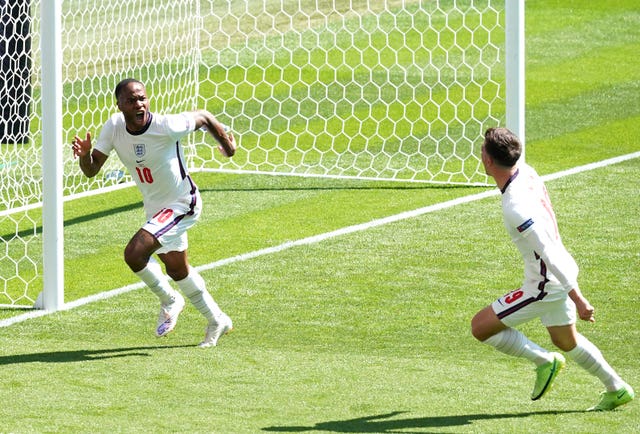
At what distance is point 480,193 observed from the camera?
41.8 feet

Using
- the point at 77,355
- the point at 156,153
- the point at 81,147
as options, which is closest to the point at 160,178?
the point at 156,153

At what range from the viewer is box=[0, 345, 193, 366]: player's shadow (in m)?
8.12

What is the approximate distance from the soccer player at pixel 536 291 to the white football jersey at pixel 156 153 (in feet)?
7.37

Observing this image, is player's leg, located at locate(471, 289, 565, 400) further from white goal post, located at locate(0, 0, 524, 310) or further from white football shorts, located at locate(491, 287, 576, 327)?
white goal post, located at locate(0, 0, 524, 310)

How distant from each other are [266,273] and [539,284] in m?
3.76

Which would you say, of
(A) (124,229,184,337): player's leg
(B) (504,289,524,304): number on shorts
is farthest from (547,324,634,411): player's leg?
(A) (124,229,184,337): player's leg

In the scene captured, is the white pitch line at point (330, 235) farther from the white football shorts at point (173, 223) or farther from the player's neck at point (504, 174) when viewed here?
the player's neck at point (504, 174)

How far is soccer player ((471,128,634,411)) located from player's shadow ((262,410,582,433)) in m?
0.26

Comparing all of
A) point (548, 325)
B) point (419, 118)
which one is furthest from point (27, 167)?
point (548, 325)

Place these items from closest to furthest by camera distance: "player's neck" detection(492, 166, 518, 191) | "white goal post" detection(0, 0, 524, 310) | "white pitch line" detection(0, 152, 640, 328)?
"player's neck" detection(492, 166, 518, 191) < "white pitch line" detection(0, 152, 640, 328) < "white goal post" detection(0, 0, 524, 310)

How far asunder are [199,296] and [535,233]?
2549 mm

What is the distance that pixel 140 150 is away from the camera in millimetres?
8320

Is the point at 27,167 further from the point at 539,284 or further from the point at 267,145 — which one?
the point at 539,284

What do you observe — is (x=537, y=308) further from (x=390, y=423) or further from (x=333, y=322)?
(x=333, y=322)
